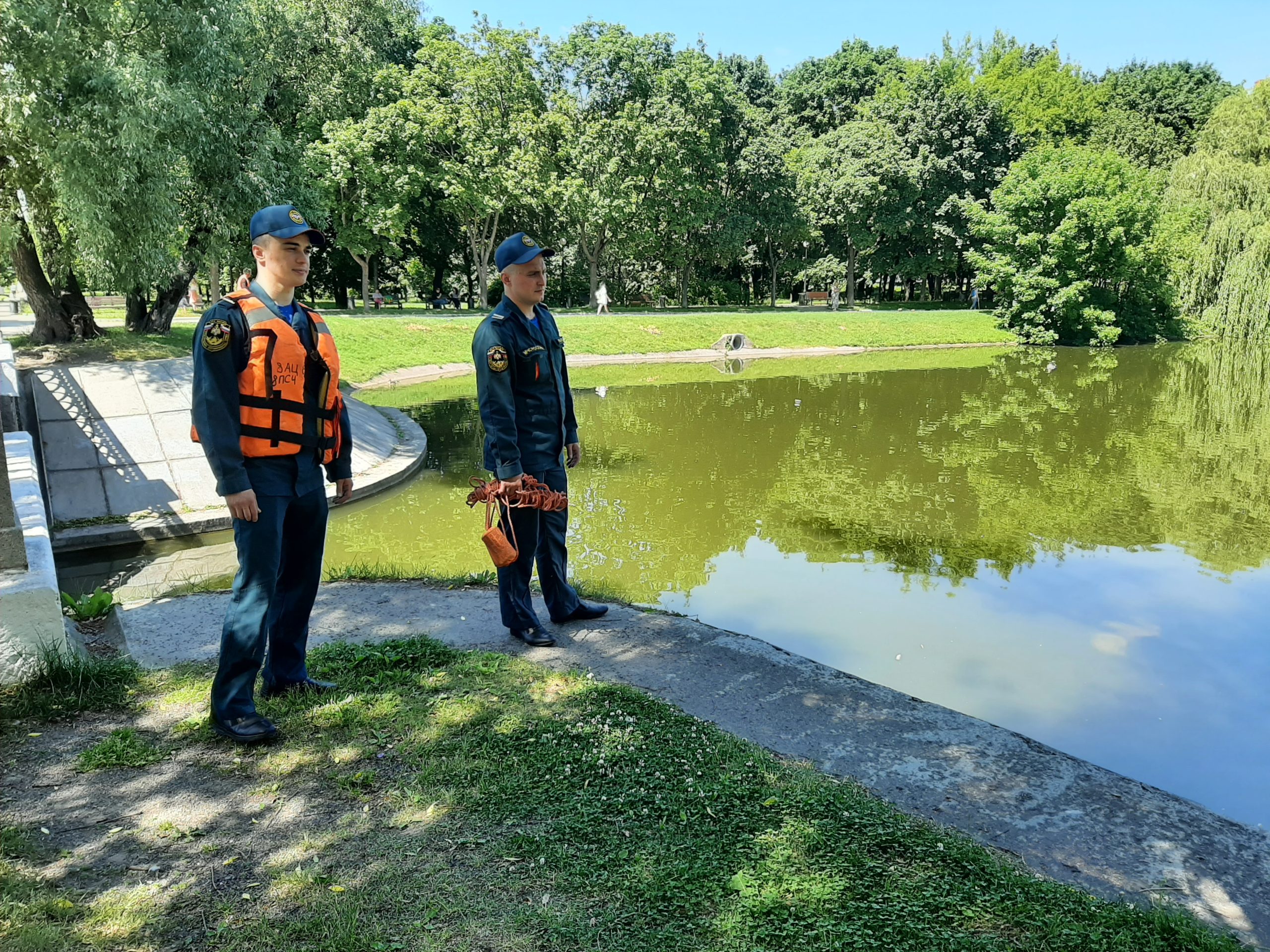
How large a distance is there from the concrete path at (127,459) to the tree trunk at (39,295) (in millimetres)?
4357

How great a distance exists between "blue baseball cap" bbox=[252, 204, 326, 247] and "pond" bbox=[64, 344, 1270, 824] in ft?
13.7

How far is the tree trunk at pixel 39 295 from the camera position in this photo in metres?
14.3

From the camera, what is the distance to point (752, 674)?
15.5ft

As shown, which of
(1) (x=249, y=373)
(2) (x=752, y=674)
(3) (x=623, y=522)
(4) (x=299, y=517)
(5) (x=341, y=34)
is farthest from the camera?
(5) (x=341, y=34)

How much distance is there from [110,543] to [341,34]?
2829 cm

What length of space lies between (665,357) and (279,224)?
27.5 metres

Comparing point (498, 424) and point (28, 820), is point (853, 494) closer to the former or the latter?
point (498, 424)

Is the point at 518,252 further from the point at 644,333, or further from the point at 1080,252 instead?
the point at 1080,252

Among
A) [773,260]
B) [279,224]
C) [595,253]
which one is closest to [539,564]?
→ [279,224]

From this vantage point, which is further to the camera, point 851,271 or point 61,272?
point 851,271

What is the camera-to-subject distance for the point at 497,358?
4.76m

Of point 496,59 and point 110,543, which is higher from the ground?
point 496,59

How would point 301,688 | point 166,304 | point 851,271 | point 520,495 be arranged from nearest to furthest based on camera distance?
point 301,688 → point 520,495 → point 166,304 → point 851,271

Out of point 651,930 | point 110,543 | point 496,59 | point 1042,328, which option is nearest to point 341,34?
point 496,59
